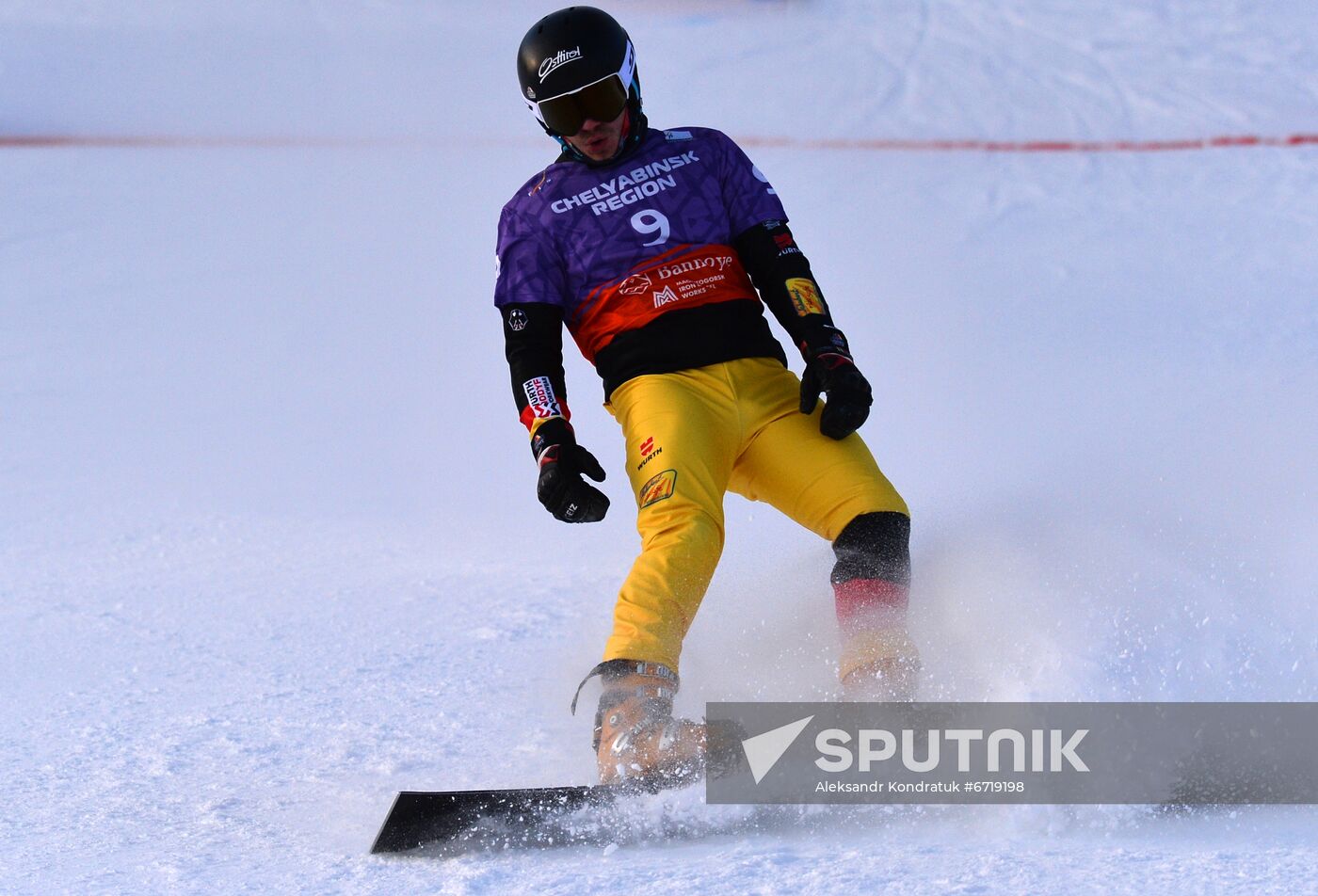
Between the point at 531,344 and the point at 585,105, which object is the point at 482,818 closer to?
the point at 531,344

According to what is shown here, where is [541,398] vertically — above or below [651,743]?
above

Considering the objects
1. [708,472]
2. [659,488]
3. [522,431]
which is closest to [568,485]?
[659,488]

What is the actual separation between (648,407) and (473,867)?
112 cm

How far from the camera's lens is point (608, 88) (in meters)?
3.05

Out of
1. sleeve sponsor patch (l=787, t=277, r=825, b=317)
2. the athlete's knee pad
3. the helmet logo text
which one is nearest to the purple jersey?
sleeve sponsor patch (l=787, t=277, r=825, b=317)

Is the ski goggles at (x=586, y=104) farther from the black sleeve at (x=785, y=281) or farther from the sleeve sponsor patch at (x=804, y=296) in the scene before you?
the sleeve sponsor patch at (x=804, y=296)

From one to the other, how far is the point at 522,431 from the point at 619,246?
8.10ft

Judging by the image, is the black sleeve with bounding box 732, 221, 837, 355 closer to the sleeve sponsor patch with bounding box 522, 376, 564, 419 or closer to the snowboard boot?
the sleeve sponsor patch with bounding box 522, 376, 564, 419

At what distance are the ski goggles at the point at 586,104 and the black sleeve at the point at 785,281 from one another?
17.1 inches

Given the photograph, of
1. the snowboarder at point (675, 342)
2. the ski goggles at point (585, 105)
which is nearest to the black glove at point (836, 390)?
the snowboarder at point (675, 342)

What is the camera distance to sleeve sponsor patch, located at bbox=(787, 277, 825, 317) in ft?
10.3

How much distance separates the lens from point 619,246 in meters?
3.13

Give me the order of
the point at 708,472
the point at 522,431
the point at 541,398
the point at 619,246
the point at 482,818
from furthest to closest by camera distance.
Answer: the point at 522,431
the point at 619,246
the point at 541,398
the point at 708,472
the point at 482,818

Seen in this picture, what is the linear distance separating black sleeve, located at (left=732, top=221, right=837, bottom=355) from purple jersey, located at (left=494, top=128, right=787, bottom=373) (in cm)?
5
